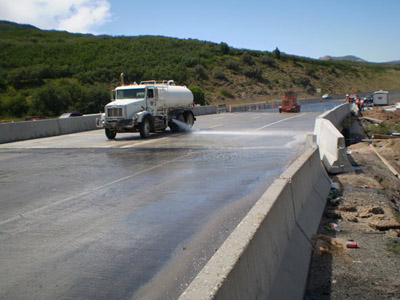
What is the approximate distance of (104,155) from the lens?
1548 cm

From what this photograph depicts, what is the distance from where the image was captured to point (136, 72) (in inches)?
2950

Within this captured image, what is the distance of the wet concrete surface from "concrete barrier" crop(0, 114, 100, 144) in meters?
9.00

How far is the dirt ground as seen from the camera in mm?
4945

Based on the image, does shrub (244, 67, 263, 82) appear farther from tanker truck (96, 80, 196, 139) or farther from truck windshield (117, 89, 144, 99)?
truck windshield (117, 89, 144, 99)

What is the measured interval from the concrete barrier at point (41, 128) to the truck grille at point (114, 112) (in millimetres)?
6433

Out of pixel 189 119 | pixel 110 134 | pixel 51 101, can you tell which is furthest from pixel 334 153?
pixel 51 101

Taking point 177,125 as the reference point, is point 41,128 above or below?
below

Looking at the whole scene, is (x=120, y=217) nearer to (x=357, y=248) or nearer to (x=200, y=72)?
(x=357, y=248)

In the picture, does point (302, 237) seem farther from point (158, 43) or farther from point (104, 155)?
point (158, 43)

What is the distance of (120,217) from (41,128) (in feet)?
66.1

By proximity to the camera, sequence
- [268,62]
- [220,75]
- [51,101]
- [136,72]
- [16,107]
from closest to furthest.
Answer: [16,107] < [51,101] < [136,72] < [220,75] < [268,62]

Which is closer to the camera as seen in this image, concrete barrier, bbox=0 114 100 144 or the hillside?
concrete barrier, bbox=0 114 100 144

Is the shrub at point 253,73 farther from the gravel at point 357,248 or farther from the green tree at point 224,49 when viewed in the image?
the gravel at point 357,248

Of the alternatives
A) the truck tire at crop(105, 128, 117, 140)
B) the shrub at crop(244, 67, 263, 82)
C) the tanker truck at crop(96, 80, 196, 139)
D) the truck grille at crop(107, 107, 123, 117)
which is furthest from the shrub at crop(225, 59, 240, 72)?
the truck grille at crop(107, 107, 123, 117)
